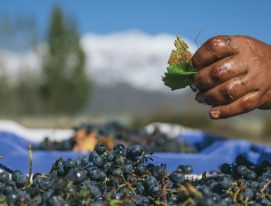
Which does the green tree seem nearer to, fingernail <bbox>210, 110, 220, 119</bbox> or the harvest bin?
the harvest bin

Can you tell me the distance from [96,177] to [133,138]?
71.5 inches

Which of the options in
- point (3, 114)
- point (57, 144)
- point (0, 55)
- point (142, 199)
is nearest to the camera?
point (142, 199)

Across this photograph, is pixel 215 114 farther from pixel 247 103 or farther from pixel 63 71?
pixel 63 71

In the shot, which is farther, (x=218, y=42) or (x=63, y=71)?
(x=63, y=71)

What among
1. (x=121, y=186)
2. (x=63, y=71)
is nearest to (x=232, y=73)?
(x=121, y=186)

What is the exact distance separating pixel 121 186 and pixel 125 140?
71.7 inches

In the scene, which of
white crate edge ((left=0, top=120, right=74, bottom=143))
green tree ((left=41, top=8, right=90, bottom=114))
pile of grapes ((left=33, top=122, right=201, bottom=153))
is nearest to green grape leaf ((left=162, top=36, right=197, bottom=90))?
pile of grapes ((left=33, top=122, right=201, bottom=153))

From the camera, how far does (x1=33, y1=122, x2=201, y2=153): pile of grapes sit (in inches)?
114

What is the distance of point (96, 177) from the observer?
48.6 inches

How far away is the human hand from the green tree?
23.0 meters

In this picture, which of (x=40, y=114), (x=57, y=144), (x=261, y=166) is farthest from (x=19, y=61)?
(x=261, y=166)

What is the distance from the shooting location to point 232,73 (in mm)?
1252

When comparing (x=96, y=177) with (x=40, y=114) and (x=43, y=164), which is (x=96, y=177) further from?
(x=40, y=114)

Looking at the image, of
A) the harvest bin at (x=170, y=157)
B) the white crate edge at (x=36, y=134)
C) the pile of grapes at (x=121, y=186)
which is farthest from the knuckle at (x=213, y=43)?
the white crate edge at (x=36, y=134)
